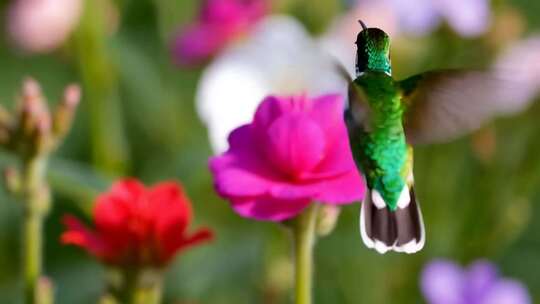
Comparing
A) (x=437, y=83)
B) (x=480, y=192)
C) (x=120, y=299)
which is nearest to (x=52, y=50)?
(x=480, y=192)

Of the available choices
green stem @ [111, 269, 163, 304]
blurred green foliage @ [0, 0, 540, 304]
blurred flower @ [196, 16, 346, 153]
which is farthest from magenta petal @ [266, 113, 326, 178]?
blurred flower @ [196, 16, 346, 153]

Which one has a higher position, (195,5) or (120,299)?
(195,5)

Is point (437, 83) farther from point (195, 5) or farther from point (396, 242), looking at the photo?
point (195, 5)

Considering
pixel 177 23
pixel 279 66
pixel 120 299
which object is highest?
pixel 177 23

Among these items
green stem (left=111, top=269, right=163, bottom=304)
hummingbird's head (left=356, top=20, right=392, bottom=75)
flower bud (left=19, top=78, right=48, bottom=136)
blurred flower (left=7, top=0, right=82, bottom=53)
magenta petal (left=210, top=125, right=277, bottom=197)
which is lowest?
green stem (left=111, top=269, right=163, bottom=304)

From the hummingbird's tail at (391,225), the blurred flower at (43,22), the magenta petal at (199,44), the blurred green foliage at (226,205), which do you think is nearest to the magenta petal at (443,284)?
the blurred green foliage at (226,205)

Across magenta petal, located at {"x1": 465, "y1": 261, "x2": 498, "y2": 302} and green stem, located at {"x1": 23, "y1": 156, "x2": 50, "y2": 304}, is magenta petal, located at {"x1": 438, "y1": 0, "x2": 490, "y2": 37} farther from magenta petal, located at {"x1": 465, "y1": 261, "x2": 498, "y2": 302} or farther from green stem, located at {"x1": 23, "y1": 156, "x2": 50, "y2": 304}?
green stem, located at {"x1": 23, "y1": 156, "x2": 50, "y2": 304}

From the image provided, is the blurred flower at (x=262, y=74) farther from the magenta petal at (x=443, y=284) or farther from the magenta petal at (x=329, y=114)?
the magenta petal at (x=329, y=114)

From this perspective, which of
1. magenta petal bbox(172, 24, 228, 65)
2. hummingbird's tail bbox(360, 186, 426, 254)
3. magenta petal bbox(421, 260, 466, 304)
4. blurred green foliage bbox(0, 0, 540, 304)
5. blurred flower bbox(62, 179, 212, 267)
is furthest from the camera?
magenta petal bbox(172, 24, 228, 65)
